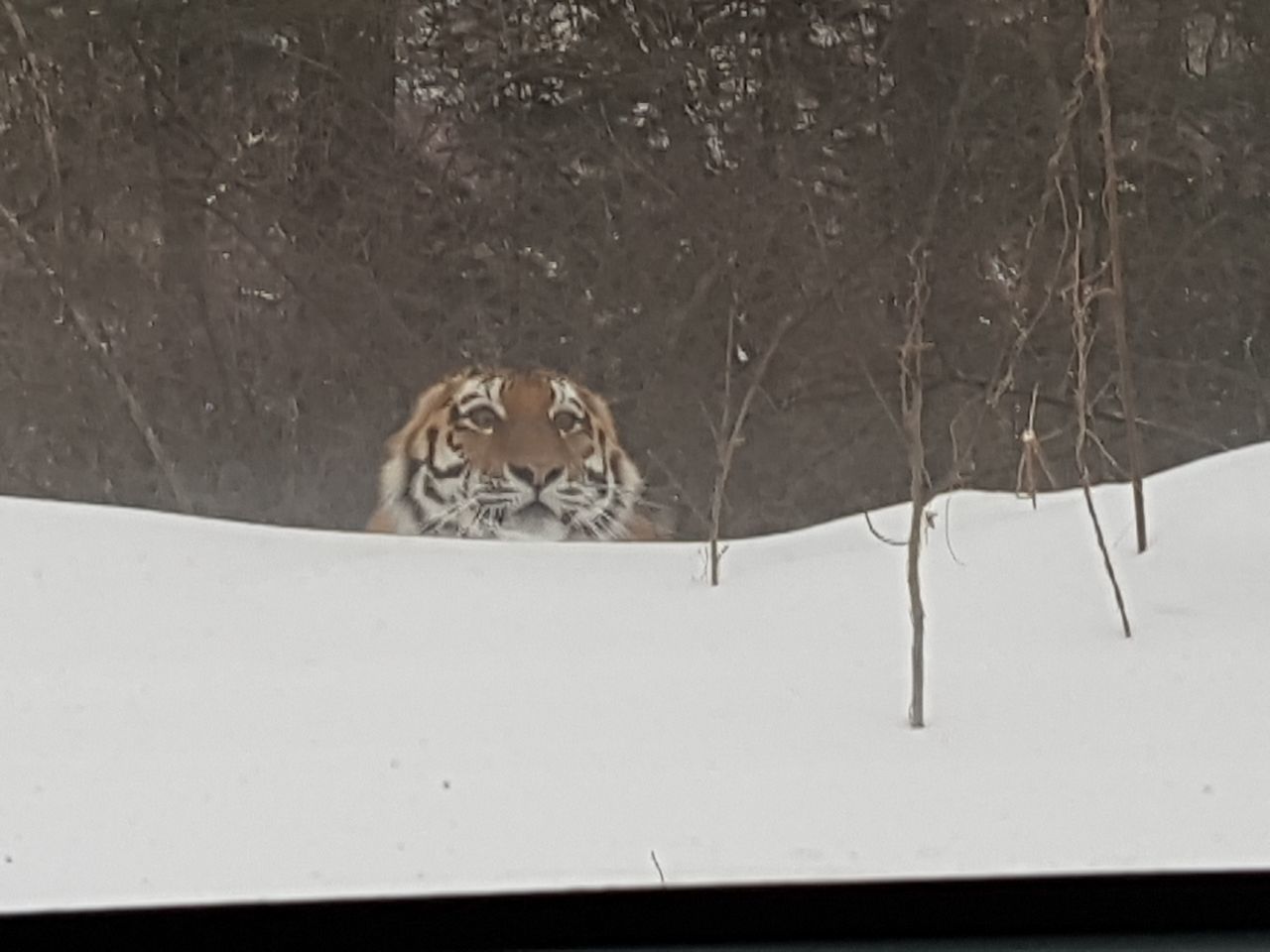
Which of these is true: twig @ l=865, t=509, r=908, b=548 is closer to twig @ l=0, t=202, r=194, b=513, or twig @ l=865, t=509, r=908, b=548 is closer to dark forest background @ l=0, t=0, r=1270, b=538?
dark forest background @ l=0, t=0, r=1270, b=538

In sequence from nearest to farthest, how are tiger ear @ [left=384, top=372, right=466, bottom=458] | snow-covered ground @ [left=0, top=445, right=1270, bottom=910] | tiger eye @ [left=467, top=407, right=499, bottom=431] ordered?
snow-covered ground @ [left=0, top=445, right=1270, bottom=910] → tiger ear @ [left=384, top=372, right=466, bottom=458] → tiger eye @ [left=467, top=407, right=499, bottom=431]

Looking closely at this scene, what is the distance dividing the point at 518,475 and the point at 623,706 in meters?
0.46

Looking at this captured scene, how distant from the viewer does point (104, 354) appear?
133 centimetres

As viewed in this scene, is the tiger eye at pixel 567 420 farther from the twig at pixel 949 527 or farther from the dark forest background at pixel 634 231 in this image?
the twig at pixel 949 527

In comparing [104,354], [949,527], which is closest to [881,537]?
[949,527]

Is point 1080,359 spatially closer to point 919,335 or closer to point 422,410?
point 919,335

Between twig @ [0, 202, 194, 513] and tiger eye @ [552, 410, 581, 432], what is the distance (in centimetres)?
32

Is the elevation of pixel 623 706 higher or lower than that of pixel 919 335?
lower

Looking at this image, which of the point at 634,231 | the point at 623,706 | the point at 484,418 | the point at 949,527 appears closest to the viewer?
the point at 623,706

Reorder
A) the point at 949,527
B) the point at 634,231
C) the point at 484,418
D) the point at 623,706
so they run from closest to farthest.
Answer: the point at 623,706
the point at 949,527
the point at 634,231
the point at 484,418

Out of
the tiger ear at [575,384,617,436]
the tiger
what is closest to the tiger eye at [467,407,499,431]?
the tiger

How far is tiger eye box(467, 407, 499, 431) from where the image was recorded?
1479 mm

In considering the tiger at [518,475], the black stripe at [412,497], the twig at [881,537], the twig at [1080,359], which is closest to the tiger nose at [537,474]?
the tiger at [518,475]

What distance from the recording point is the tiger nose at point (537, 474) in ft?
4.94
